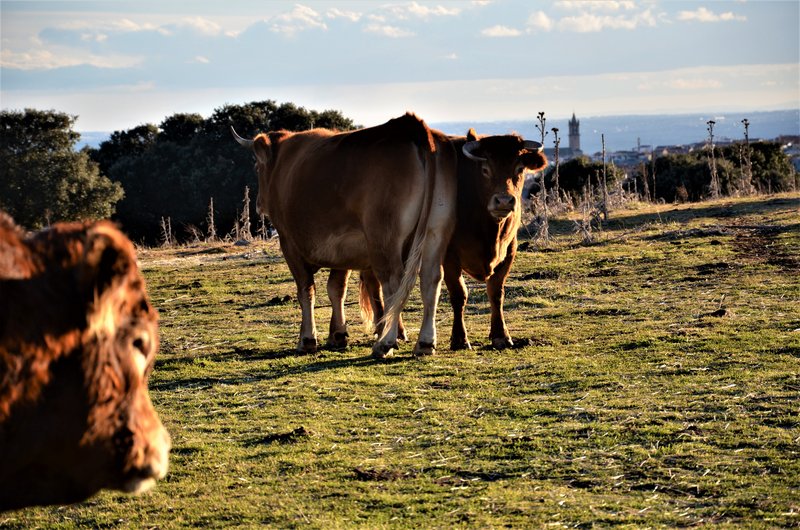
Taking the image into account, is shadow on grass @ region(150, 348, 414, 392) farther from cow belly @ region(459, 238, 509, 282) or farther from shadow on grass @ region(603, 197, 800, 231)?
shadow on grass @ region(603, 197, 800, 231)

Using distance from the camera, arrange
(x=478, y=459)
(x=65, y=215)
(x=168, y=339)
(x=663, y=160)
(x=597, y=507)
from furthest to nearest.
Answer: (x=663, y=160)
(x=65, y=215)
(x=168, y=339)
(x=478, y=459)
(x=597, y=507)

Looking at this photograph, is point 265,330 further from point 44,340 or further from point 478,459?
point 44,340

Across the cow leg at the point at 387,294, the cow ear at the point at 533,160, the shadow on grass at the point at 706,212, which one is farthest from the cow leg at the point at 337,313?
the shadow on grass at the point at 706,212

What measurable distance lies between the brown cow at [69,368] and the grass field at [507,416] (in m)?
2.87

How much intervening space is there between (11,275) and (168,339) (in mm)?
9763

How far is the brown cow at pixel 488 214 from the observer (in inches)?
429

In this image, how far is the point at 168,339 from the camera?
1280cm

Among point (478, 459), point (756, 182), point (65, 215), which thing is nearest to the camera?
point (478, 459)

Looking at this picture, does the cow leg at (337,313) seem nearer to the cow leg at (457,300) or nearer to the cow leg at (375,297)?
the cow leg at (375,297)

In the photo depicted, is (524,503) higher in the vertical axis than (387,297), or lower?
lower

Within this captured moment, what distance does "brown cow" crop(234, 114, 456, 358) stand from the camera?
10.7m

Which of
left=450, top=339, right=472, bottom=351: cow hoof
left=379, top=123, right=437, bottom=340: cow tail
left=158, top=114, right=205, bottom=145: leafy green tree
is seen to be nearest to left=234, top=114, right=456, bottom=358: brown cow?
left=379, top=123, right=437, bottom=340: cow tail

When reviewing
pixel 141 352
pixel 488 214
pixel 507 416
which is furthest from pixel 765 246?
pixel 141 352

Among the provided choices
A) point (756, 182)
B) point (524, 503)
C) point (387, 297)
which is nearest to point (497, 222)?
point (387, 297)
